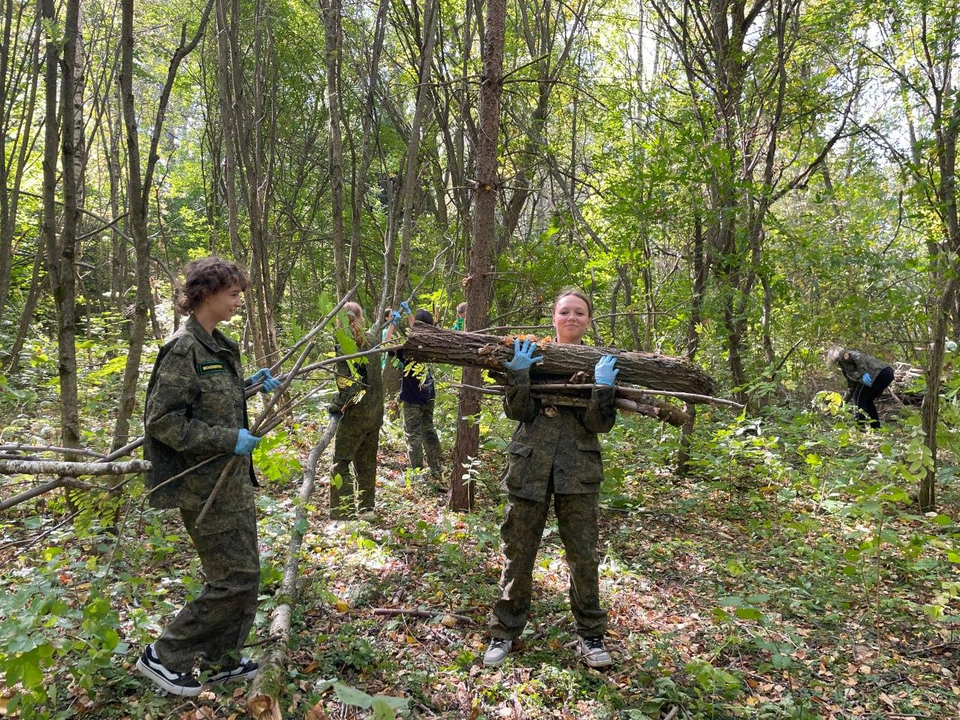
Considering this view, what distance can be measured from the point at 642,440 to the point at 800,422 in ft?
5.22

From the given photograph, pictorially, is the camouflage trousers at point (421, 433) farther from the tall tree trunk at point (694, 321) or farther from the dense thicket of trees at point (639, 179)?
the tall tree trunk at point (694, 321)

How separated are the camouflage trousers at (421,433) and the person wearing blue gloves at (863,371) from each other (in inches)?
204

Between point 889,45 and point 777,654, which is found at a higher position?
point 889,45

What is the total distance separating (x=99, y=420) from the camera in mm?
7832

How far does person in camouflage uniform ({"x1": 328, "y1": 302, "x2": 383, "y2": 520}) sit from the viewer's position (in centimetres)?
527

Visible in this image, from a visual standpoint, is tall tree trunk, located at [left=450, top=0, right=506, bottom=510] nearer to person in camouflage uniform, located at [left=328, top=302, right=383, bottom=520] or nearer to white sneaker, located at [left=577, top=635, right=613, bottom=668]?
person in camouflage uniform, located at [left=328, top=302, right=383, bottom=520]

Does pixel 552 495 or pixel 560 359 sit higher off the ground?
pixel 560 359

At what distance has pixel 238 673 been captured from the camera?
294 centimetres

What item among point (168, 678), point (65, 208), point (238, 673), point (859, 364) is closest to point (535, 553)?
point (238, 673)

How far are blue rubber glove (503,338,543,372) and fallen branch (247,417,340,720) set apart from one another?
66.2 inches

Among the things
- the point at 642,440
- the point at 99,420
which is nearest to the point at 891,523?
the point at 642,440

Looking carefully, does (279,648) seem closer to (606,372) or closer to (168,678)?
(168,678)

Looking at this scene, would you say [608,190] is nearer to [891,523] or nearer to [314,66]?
[891,523]

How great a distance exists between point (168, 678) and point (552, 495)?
2127 mm
